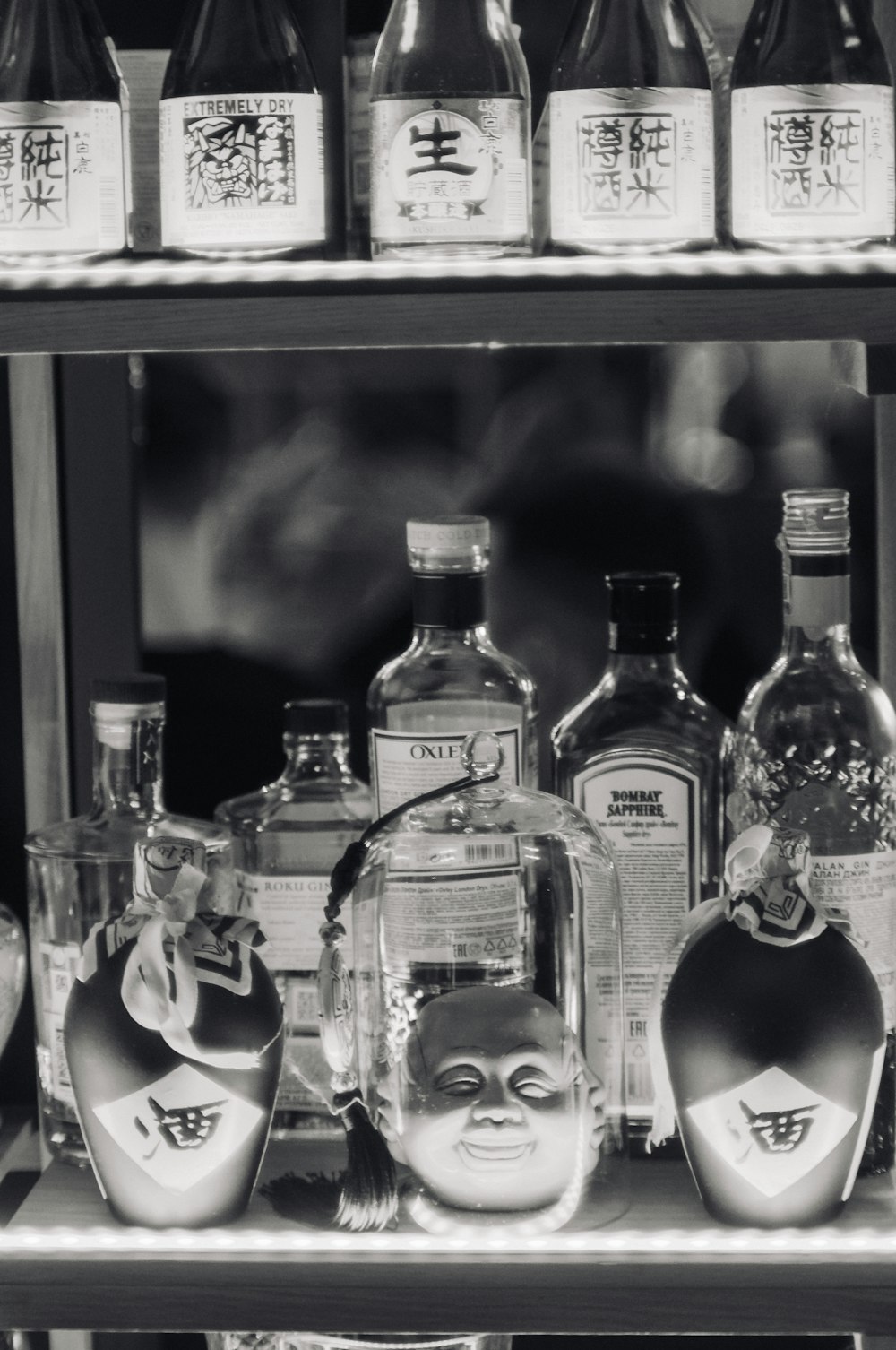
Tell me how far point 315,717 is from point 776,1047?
362mm

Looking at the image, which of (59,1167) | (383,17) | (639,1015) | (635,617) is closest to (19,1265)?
(59,1167)

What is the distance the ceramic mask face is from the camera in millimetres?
830

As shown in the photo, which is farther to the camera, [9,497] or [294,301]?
[9,497]

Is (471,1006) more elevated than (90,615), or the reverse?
(90,615)

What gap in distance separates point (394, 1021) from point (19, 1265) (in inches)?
9.6

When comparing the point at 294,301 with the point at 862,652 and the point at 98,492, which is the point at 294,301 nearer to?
the point at 98,492

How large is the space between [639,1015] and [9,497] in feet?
1.85

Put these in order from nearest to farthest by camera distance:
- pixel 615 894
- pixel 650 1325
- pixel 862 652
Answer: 1. pixel 650 1325
2. pixel 615 894
3. pixel 862 652

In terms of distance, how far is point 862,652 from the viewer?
3.66ft

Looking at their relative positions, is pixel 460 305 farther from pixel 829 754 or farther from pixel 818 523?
pixel 829 754

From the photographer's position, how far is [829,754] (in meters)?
0.94

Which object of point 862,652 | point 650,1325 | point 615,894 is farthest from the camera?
point 862,652

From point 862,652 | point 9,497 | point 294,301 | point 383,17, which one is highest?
point 383,17

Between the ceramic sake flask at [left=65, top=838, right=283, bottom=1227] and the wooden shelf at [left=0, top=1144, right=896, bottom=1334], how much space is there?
3 centimetres
